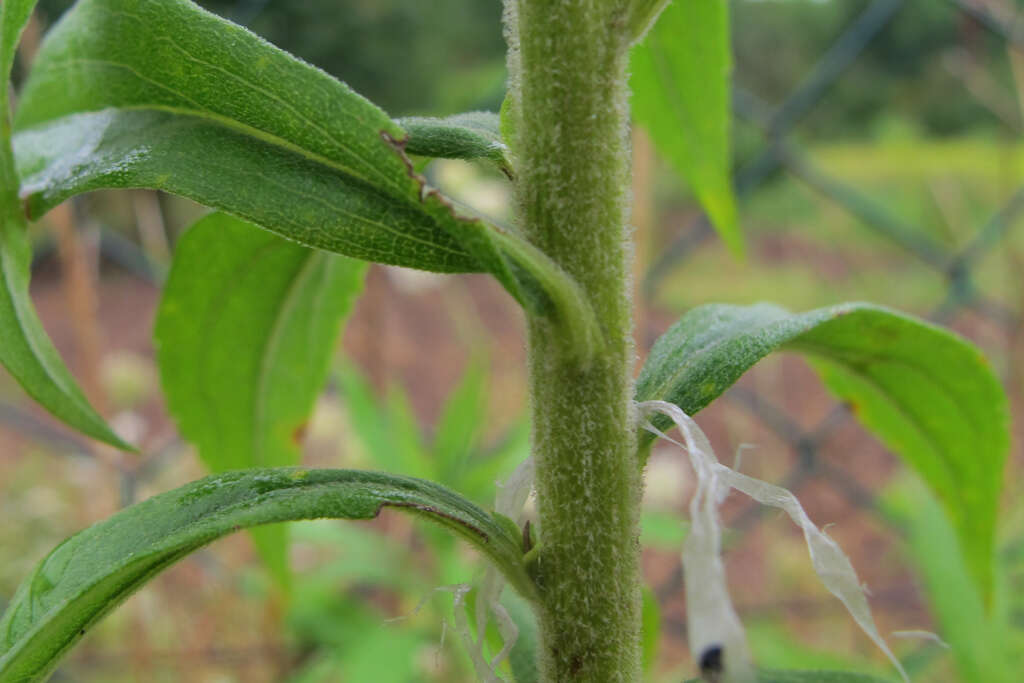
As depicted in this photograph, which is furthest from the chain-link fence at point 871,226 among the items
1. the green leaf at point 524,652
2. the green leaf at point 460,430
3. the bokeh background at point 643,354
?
the green leaf at point 524,652

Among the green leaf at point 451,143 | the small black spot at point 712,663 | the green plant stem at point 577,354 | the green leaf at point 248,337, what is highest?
the green leaf at point 248,337

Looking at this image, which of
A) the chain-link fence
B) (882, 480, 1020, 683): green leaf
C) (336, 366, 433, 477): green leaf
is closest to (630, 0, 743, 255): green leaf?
(882, 480, 1020, 683): green leaf

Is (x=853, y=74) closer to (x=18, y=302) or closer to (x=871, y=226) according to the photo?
(x=871, y=226)

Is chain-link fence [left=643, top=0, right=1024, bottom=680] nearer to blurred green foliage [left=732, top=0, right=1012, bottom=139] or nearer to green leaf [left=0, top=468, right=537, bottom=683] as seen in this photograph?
blurred green foliage [left=732, top=0, right=1012, bottom=139]

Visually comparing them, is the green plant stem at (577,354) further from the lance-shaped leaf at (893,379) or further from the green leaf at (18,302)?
the green leaf at (18,302)

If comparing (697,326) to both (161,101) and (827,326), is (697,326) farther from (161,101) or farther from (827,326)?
(161,101)

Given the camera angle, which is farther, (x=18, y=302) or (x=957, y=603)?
(x=957, y=603)

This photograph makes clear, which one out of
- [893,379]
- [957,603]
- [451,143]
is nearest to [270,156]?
[451,143]
